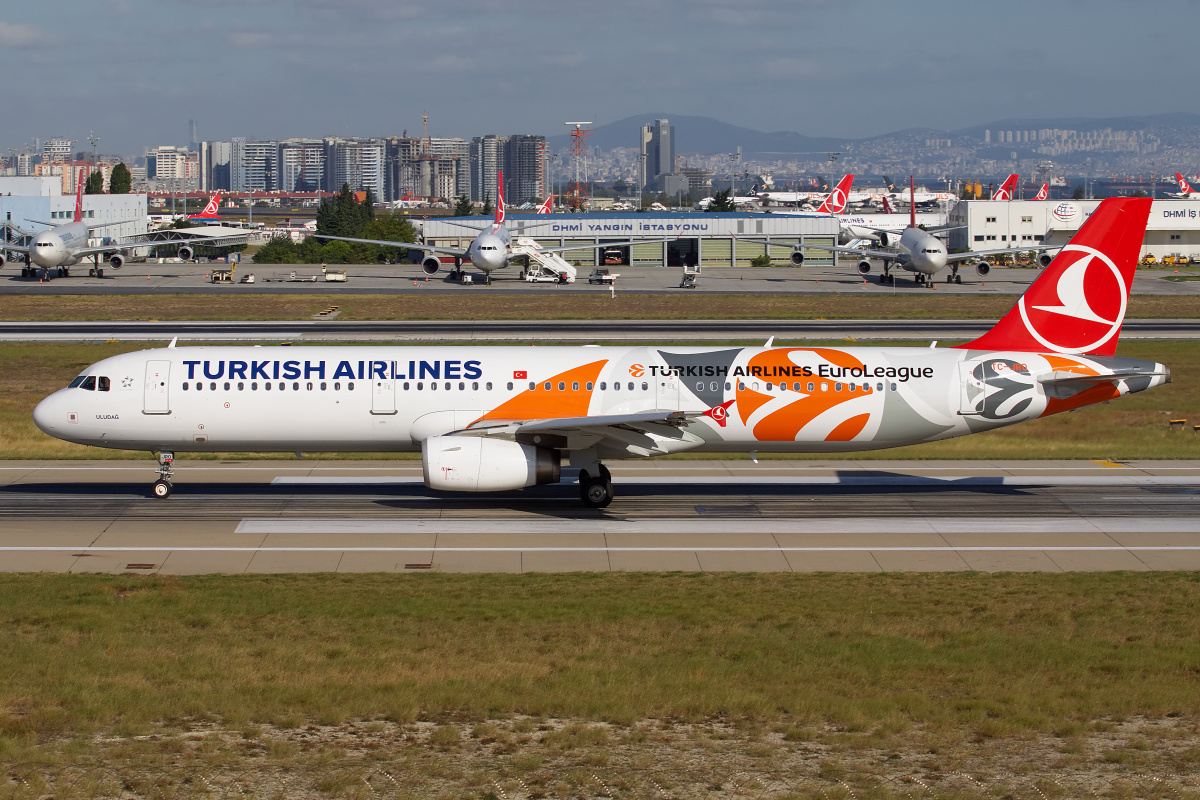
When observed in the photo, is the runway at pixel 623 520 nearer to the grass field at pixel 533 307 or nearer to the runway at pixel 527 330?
the runway at pixel 527 330

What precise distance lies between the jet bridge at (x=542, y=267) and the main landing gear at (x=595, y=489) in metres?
76.3

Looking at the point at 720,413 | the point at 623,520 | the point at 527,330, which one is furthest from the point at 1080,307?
the point at 527,330

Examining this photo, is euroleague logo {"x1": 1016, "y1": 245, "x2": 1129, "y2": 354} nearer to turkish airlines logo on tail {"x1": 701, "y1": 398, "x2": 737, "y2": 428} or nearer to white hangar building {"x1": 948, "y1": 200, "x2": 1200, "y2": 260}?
turkish airlines logo on tail {"x1": 701, "y1": 398, "x2": 737, "y2": 428}

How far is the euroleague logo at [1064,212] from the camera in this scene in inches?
5586

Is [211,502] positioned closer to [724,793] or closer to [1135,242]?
[724,793]

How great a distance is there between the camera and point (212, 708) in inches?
606

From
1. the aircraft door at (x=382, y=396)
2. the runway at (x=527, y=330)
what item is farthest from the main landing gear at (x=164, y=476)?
the runway at (x=527, y=330)

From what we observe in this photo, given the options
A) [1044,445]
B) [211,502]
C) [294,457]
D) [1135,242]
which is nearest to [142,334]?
[294,457]

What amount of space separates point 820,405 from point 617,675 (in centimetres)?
1582

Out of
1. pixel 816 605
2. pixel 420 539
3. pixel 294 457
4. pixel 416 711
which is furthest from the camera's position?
pixel 294 457

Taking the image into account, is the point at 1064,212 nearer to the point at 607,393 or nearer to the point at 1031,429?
the point at 1031,429

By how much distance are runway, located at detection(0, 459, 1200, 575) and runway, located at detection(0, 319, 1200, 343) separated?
26352 millimetres

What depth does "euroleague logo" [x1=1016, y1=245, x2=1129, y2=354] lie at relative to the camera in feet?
106

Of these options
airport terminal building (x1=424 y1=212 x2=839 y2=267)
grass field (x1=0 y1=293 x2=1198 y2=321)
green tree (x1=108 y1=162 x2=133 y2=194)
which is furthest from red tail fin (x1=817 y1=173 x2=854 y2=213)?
green tree (x1=108 y1=162 x2=133 y2=194)
